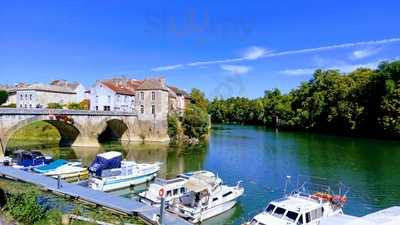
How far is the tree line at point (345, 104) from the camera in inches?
2938

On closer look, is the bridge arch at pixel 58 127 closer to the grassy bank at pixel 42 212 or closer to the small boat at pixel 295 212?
the grassy bank at pixel 42 212

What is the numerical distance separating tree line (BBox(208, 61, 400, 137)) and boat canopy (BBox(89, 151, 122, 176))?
5978 centimetres

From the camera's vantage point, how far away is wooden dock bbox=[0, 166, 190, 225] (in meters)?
18.0

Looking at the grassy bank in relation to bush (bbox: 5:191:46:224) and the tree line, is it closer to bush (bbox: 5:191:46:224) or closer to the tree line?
bush (bbox: 5:191:46:224)

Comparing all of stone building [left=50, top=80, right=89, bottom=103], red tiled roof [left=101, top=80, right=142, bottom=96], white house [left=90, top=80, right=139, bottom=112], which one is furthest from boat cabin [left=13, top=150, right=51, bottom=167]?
stone building [left=50, top=80, right=89, bottom=103]

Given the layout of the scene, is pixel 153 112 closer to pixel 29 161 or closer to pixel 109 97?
pixel 109 97

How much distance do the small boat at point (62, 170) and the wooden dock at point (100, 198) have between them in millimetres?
2890

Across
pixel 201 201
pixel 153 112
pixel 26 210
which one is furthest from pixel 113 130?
pixel 26 210

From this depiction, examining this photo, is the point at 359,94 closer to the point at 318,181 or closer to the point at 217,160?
the point at 217,160

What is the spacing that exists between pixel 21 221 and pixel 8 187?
10486 millimetres

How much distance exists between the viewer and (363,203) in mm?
25344

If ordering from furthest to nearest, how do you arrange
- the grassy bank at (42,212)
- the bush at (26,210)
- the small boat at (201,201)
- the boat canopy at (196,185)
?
the boat canopy at (196,185) < the small boat at (201,201) < the grassy bank at (42,212) < the bush at (26,210)

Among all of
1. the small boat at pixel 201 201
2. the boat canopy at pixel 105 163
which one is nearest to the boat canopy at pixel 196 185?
the small boat at pixel 201 201

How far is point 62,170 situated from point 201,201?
14.0 m
